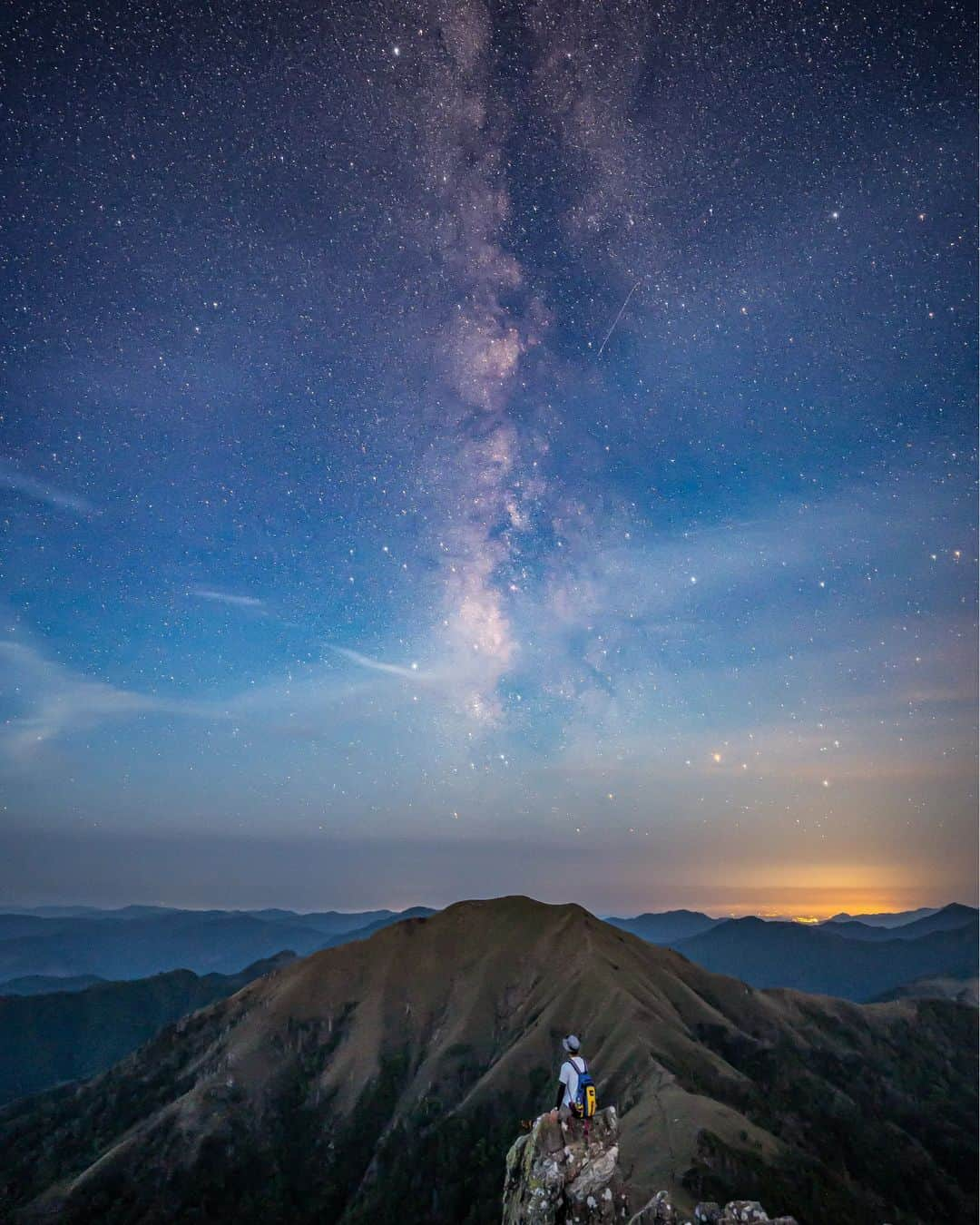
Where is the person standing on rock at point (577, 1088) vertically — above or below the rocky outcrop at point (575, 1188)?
above

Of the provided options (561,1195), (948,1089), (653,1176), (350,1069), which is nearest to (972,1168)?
(948,1089)

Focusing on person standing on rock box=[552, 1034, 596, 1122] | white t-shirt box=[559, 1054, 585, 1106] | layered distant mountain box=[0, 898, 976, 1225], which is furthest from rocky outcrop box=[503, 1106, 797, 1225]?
layered distant mountain box=[0, 898, 976, 1225]

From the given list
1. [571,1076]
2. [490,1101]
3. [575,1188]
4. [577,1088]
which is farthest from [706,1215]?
[490,1101]

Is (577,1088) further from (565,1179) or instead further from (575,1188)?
(575,1188)

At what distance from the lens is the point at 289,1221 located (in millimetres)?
153750

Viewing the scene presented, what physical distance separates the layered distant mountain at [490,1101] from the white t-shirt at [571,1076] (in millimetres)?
98591

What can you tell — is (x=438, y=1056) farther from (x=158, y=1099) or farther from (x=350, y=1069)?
(x=158, y=1099)

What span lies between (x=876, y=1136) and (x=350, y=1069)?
10919cm

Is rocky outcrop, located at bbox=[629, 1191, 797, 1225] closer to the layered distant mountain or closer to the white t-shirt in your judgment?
the white t-shirt

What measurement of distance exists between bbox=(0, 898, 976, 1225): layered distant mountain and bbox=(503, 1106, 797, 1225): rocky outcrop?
313 ft

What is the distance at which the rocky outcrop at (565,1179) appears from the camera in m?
22.5

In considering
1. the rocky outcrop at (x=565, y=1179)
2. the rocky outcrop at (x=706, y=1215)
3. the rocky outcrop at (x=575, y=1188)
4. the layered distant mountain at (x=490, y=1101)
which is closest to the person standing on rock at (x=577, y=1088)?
the rocky outcrop at (x=575, y=1188)

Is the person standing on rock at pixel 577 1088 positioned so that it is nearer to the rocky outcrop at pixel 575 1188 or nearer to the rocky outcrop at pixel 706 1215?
the rocky outcrop at pixel 575 1188

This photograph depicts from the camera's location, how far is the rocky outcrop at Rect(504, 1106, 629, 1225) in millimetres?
22547
